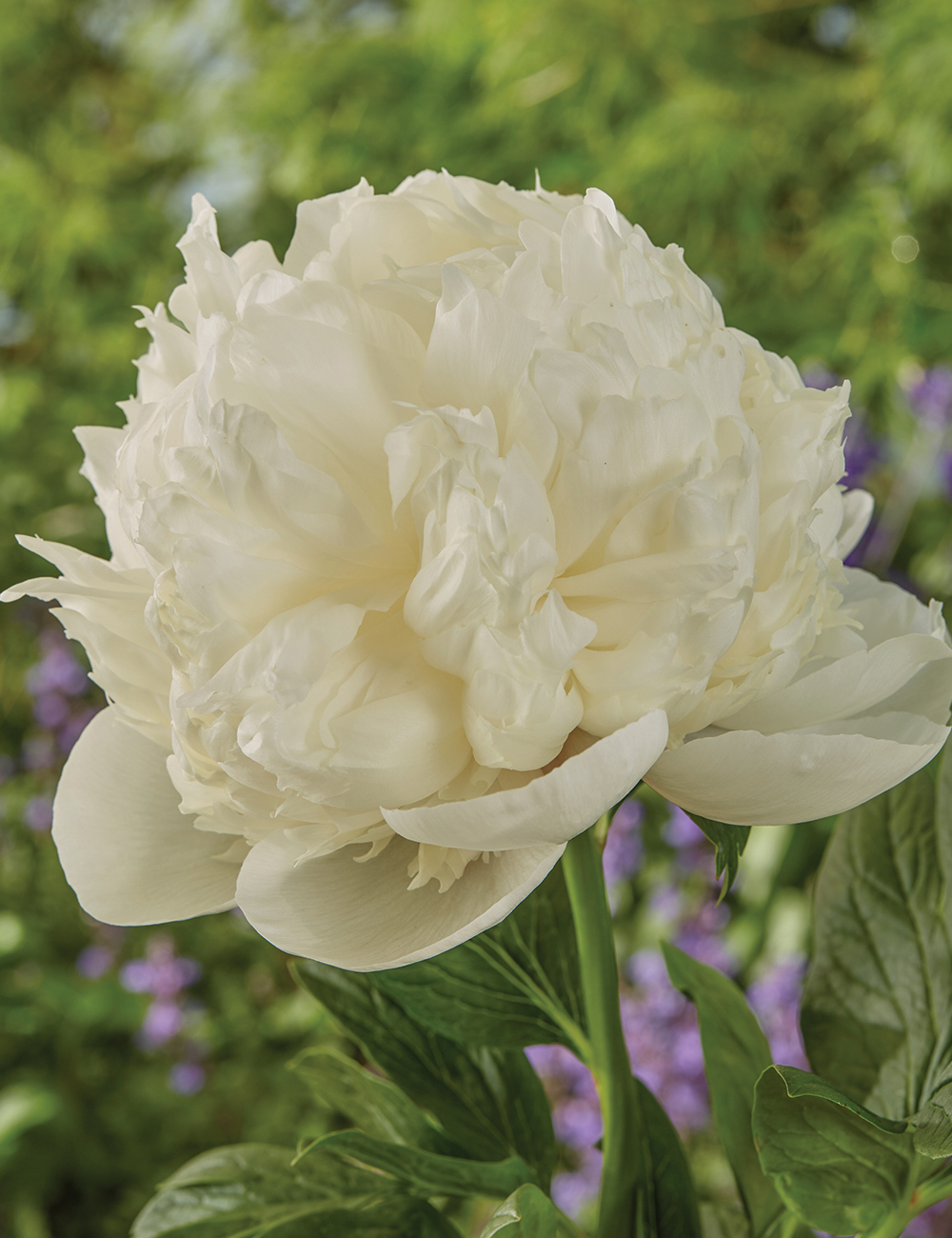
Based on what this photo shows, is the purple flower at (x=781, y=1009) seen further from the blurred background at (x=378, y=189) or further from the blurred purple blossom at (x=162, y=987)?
the blurred purple blossom at (x=162, y=987)

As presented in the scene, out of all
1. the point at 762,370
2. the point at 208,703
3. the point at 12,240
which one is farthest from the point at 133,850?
the point at 12,240

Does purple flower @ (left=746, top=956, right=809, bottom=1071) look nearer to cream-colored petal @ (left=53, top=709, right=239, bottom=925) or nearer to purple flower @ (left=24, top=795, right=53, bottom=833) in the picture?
cream-colored petal @ (left=53, top=709, right=239, bottom=925)

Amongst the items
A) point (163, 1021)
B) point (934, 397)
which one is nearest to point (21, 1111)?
point (163, 1021)

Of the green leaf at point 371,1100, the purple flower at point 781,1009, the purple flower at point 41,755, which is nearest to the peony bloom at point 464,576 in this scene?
the green leaf at point 371,1100

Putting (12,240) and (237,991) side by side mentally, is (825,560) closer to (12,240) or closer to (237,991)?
(237,991)

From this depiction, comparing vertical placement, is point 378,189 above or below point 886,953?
below

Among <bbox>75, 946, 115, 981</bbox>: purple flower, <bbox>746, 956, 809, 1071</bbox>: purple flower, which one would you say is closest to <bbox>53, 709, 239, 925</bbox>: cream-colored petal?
<bbox>746, 956, 809, 1071</bbox>: purple flower

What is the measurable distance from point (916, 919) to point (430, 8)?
5.34 ft

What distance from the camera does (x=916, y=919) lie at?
259mm

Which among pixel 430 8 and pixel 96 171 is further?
pixel 96 171

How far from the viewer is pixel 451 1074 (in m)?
0.28

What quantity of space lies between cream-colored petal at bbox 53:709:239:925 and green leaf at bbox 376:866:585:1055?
63 millimetres

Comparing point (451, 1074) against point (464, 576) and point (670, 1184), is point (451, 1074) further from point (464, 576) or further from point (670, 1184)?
point (464, 576)

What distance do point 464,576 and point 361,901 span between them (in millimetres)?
66
